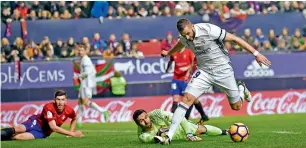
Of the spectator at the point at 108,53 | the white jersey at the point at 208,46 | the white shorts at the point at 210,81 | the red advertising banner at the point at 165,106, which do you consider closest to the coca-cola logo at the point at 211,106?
the red advertising banner at the point at 165,106

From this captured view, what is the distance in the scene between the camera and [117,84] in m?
27.5

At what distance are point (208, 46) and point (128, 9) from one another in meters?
15.7

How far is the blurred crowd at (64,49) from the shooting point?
1073 inches

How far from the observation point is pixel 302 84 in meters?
29.3

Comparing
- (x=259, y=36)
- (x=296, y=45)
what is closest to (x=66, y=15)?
(x=259, y=36)

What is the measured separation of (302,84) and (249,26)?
10.8ft

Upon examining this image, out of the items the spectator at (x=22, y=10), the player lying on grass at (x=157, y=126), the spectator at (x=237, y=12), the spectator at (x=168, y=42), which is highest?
the spectator at (x=22, y=10)

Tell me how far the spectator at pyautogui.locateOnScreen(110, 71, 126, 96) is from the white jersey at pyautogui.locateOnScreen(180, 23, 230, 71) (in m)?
12.3

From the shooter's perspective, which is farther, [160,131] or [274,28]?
[274,28]

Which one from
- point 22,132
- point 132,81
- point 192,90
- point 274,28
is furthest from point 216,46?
point 274,28

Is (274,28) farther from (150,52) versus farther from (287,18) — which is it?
(150,52)

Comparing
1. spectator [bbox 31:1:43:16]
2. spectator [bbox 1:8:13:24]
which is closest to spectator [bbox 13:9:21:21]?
spectator [bbox 1:8:13:24]

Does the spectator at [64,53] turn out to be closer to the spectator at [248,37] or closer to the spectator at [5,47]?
the spectator at [5,47]

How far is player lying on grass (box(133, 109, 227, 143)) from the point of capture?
15094mm
